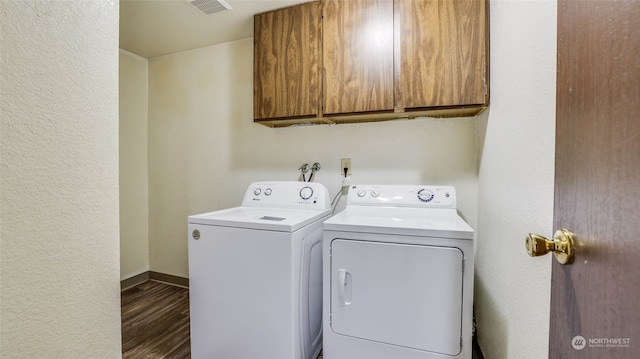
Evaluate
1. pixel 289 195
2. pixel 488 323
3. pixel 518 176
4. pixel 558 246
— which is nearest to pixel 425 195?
pixel 518 176

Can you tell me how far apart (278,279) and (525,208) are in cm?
109

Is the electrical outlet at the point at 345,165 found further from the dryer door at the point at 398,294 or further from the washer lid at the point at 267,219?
the dryer door at the point at 398,294

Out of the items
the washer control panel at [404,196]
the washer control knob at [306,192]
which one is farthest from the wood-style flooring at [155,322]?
the washer control panel at [404,196]

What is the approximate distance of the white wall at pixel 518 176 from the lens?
2.73 ft

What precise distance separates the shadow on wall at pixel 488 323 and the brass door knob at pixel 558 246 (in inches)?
33.6

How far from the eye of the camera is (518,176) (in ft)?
3.41

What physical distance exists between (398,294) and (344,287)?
25cm

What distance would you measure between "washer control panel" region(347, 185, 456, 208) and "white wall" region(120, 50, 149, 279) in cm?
217

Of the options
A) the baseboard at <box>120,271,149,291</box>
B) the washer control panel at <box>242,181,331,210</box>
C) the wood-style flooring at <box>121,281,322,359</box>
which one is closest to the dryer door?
the washer control panel at <box>242,181,331,210</box>

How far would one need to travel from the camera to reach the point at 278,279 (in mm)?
1306

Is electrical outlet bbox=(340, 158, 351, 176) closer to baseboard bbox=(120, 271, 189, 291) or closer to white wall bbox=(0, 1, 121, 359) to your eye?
white wall bbox=(0, 1, 121, 359)

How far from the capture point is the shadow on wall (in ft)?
3.92

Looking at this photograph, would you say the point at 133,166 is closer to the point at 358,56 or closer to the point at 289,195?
the point at 289,195

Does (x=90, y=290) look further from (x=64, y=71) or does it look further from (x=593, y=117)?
(x=593, y=117)
